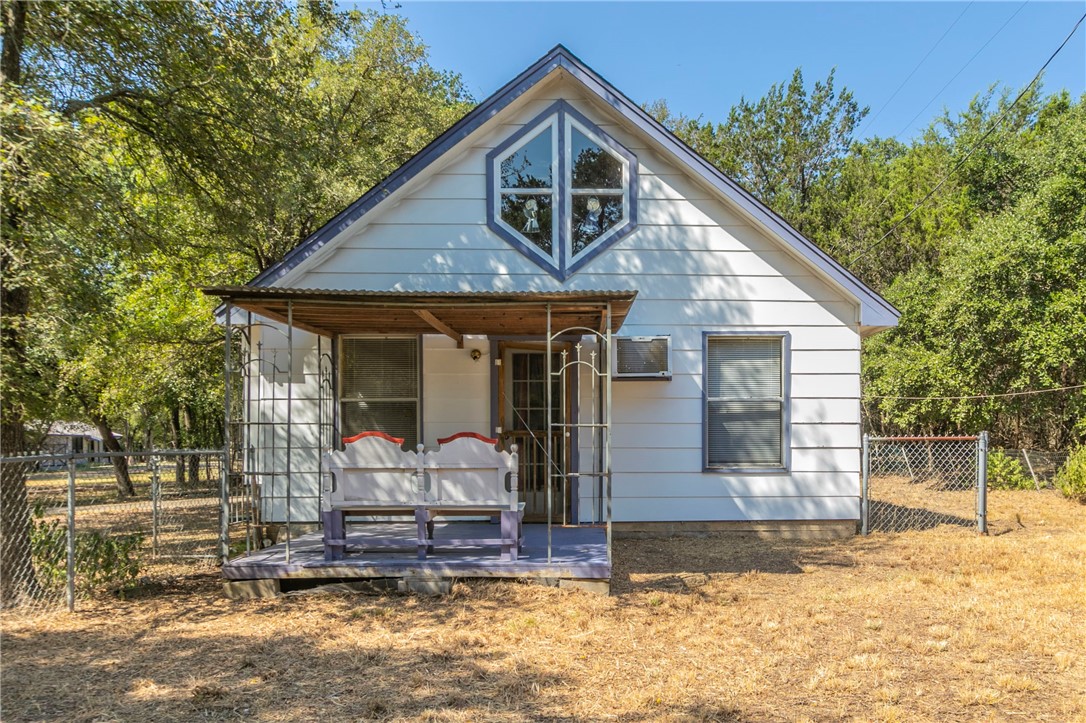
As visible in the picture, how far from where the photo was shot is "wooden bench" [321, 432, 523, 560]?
6078mm

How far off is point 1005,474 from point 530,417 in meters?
11.7

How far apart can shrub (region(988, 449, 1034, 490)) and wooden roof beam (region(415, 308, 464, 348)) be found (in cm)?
1239

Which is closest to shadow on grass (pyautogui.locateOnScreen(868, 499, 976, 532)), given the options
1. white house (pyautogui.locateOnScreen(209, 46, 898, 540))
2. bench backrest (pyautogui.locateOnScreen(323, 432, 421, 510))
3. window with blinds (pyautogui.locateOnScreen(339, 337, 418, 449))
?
white house (pyautogui.locateOnScreen(209, 46, 898, 540))

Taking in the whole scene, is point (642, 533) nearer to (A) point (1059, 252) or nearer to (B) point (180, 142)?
(B) point (180, 142)

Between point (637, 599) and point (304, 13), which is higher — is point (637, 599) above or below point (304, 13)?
below

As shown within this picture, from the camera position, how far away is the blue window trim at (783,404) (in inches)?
337

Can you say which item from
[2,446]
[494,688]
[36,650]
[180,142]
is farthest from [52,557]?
[494,688]

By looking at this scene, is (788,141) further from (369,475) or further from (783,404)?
(369,475)

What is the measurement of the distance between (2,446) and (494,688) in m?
5.09

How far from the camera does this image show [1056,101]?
71.5ft

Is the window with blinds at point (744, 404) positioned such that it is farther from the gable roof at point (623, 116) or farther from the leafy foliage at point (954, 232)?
the leafy foliage at point (954, 232)

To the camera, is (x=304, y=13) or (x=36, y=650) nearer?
(x=36, y=650)

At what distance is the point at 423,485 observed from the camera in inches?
240

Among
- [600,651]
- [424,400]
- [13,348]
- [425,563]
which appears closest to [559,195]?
[424,400]
